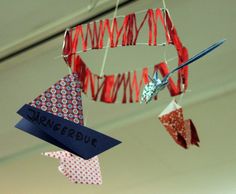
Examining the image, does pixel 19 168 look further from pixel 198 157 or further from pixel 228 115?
pixel 228 115

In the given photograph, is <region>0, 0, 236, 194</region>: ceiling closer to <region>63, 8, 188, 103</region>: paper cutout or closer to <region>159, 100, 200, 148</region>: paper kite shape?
<region>63, 8, 188, 103</region>: paper cutout

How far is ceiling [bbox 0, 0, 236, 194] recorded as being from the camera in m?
1.77

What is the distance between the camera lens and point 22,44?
6.33 feet

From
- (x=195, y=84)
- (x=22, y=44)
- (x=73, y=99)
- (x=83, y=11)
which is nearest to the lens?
(x=73, y=99)

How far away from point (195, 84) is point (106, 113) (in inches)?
24.9

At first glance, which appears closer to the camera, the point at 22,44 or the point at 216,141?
the point at 22,44

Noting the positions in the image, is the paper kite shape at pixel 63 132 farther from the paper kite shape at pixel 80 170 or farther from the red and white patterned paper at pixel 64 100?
the paper kite shape at pixel 80 170

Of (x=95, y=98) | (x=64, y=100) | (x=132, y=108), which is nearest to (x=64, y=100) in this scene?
(x=64, y=100)

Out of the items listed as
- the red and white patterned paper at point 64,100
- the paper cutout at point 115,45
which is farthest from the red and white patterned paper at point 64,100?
the paper cutout at point 115,45

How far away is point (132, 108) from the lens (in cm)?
251

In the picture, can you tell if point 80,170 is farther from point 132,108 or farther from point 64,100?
point 132,108

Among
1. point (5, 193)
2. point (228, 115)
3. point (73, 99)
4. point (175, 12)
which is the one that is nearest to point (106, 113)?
point (228, 115)

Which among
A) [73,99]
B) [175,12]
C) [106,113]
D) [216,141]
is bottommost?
[73,99]

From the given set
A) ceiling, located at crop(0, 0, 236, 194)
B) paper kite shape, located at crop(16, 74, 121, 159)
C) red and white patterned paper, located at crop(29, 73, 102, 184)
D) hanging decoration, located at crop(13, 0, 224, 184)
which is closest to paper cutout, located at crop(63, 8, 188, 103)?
hanging decoration, located at crop(13, 0, 224, 184)
